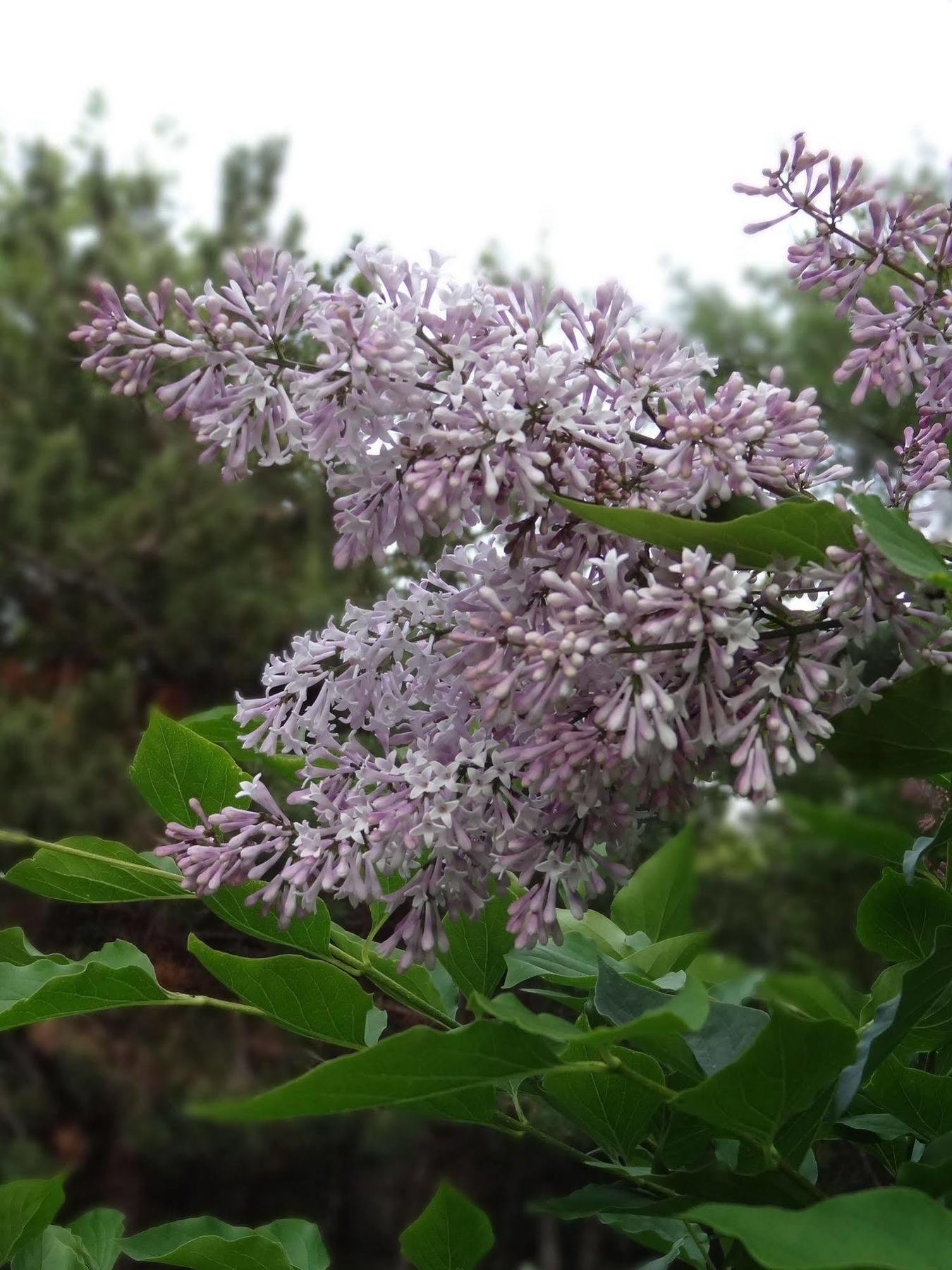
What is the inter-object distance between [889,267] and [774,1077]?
0.32m

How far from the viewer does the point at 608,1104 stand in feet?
1.63

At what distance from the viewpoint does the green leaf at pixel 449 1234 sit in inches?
21.2

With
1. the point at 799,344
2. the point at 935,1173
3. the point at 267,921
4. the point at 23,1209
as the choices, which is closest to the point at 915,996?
the point at 935,1173

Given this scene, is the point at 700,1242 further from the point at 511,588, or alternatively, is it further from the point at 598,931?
the point at 511,588

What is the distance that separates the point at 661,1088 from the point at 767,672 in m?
0.14

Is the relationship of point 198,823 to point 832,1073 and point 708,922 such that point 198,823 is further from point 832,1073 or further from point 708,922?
point 708,922

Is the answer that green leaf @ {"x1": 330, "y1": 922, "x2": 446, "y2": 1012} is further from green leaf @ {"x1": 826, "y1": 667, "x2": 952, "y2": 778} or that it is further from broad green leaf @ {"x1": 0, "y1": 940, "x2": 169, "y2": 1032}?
green leaf @ {"x1": 826, "y1": 667, "x2": 952, "y2": 778}

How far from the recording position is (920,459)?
49 centimetres

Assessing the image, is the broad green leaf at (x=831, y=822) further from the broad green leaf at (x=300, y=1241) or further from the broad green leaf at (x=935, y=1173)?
the broad green leaf at (x=300, y=1241)

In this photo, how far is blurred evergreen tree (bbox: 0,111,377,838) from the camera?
3.97 metres

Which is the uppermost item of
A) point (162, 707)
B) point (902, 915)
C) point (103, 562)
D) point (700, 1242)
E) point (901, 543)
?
point (103, 562)

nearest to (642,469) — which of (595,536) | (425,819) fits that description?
(595,536)

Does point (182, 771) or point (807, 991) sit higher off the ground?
point (182, 771)

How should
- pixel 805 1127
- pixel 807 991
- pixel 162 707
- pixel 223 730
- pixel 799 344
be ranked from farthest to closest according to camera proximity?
pixel 799 344, pixel 162 707, pixel 223 730, pixel 805 1127, pixel 807 991
